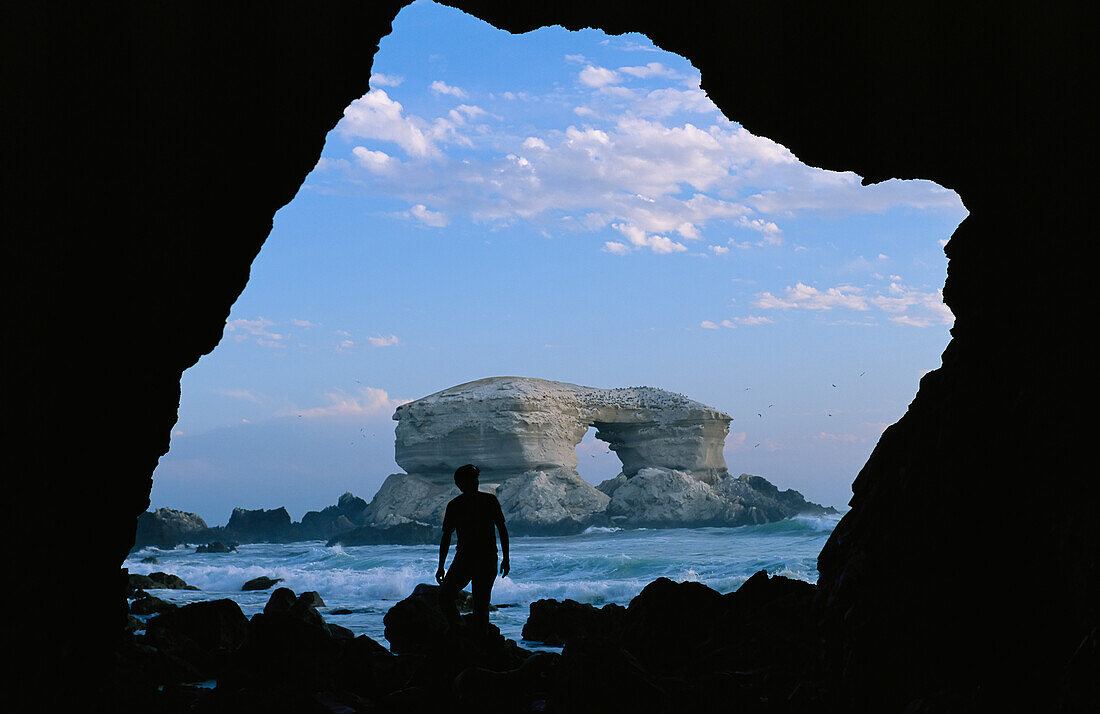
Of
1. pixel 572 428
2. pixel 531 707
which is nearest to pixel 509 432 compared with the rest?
pixel 572 428

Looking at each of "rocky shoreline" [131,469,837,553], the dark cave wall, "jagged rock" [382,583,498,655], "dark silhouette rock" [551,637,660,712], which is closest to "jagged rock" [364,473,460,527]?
"rocky shoreline" [131,469,837,553]

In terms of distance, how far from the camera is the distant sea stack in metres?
41.7

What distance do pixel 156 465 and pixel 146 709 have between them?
1.55 metres

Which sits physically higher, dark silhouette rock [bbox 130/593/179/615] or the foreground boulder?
dark silhouette rock [bbox 130/593/179/615]

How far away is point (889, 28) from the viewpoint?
469 cm

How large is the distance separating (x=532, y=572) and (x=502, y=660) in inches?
659

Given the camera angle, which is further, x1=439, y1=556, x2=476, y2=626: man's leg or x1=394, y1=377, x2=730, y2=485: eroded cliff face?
x1=394, y1=377, x2=730, y2=485: eroded cliff face

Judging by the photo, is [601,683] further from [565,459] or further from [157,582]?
[565,459]

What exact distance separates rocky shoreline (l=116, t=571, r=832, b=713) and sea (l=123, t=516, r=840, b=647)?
2.13 meters

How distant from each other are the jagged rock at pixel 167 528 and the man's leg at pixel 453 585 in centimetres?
4061

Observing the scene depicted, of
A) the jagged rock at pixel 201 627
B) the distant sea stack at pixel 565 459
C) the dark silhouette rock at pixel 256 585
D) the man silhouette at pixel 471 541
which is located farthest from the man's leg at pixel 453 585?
the distant sea stack at pixel 565 459

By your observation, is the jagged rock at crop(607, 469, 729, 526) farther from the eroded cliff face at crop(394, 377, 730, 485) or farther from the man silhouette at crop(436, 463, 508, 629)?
the man silhouette at crop(436, 463, 508, 629)

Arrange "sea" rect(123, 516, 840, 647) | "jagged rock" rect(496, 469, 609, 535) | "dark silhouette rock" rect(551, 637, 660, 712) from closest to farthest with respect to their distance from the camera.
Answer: "dark silhouette rock" rect(551, 637, 660, 712)
"sea" rect(123, 516, 840, 647)
"jagged rock" rect(496, 469, 609, 535)

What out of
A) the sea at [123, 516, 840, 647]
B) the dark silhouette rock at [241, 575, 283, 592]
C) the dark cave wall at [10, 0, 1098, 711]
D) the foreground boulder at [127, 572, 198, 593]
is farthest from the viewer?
the dark silhouette rock at [241, 575, 283, 592]
